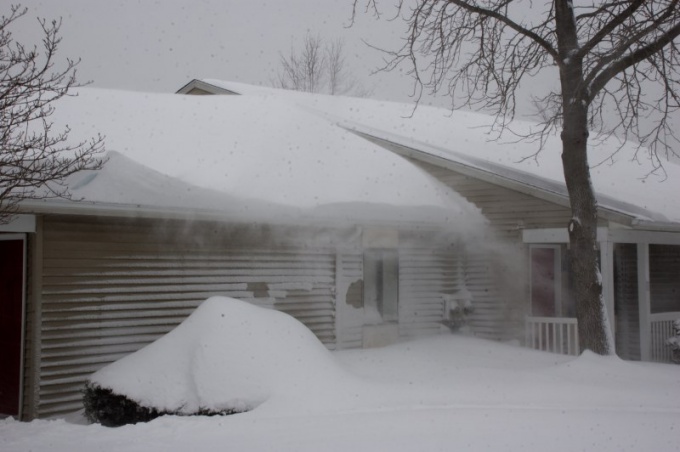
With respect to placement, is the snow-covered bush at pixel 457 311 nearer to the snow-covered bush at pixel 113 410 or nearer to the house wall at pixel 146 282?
the house wall at pixel 146 282

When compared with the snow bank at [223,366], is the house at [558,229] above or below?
above

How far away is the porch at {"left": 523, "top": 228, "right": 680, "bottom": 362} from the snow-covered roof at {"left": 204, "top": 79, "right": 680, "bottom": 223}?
0.79 metres

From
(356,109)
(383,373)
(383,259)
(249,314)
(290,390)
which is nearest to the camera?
(290,390)

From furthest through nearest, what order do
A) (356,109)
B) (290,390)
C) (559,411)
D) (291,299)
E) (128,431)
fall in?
1. (356,109)
2. (291,299)
3. (290,390)
4. (559,411)
5. (128,431)

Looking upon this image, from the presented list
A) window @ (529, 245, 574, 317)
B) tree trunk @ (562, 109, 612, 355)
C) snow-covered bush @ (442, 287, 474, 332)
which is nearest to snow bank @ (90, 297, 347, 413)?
tree trunk @ (562, 109, 612, 355)

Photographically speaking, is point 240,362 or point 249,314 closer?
point 240,362

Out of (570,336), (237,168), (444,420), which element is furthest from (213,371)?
(570,336)

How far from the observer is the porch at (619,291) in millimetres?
13219

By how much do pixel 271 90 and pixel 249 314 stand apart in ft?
44.4

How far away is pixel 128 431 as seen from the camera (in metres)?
7.15

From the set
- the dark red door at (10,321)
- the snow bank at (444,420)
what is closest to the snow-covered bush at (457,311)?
the snow bank at (444,420)

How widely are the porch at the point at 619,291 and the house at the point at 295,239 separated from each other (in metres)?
0.05

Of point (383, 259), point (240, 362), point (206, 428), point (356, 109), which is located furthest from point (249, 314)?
point (356, 109)

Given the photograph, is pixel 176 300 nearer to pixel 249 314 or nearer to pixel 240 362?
pixel 249 314
